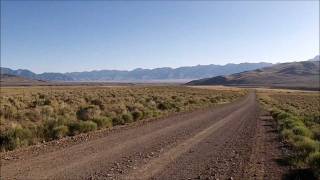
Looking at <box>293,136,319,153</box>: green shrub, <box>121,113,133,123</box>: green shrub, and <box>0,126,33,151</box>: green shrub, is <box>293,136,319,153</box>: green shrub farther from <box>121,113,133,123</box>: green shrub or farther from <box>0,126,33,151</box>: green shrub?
<box>121,113,133,123</box>: green shrub

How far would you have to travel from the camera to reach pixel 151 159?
12.7 meters

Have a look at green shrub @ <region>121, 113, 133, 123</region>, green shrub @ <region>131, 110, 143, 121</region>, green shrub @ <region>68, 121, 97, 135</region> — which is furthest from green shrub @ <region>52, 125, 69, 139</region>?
green shrub @ <region>131, 110, 143, 121</region>

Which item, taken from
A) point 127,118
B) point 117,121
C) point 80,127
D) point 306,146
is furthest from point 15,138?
point 127,118

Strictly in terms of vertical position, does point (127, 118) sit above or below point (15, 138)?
below

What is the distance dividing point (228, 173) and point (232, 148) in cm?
438

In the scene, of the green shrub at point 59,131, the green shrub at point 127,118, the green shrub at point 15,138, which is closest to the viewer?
the green shrub at point 15,138

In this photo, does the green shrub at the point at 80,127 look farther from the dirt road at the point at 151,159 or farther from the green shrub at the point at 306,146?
the green shrub at the point at 306,146

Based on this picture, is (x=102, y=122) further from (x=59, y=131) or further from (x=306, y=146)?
(x=306, y=146)

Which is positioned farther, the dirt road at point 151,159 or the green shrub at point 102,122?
the green shrub at point 102,122

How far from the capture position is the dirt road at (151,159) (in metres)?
10.8

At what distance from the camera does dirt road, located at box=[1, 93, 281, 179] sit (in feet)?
35.4

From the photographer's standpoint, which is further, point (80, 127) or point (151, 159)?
point (80, 127)

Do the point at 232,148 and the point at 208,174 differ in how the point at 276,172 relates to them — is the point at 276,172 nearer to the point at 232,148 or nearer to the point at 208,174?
the point at 208,174

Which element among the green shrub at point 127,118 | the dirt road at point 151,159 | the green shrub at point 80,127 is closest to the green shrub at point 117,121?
the green shrub at point 127,118
